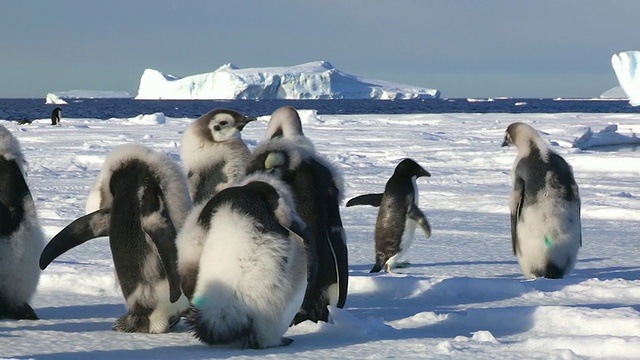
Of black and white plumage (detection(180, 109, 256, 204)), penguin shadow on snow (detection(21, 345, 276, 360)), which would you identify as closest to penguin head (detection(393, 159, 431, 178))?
black and white plumage (detection(180, 109, 256, 204))

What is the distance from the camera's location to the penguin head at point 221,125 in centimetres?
470

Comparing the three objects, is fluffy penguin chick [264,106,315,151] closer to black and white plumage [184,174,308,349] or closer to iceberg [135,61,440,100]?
black and white plumage [184,174,308,349]

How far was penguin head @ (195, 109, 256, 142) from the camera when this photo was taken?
470 cm

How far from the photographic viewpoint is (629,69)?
60.8 metres

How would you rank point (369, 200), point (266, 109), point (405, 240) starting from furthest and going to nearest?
point (266, 109), point (369, 200), point (405, 240)

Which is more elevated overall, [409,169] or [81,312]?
[409,169]

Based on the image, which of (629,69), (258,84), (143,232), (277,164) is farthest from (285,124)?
(258,84)

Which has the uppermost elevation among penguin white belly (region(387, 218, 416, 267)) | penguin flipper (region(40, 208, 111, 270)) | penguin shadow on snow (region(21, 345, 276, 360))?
penguin flipper (region(40, 208, 111, 270))

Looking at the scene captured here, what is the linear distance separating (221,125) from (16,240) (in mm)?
1292

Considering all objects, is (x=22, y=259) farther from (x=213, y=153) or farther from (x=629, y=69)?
(x=629, y=69)

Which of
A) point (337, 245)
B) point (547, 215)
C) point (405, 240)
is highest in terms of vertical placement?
point (337, 245)

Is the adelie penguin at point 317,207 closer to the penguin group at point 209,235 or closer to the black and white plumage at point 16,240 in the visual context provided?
the penguin group at point 209,235

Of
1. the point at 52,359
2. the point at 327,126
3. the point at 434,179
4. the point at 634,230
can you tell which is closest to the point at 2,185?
the point at 52,359

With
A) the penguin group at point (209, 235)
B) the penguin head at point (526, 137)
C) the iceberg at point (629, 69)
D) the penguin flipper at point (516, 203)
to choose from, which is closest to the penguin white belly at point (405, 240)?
the penguin flipper at point (516, 203)
